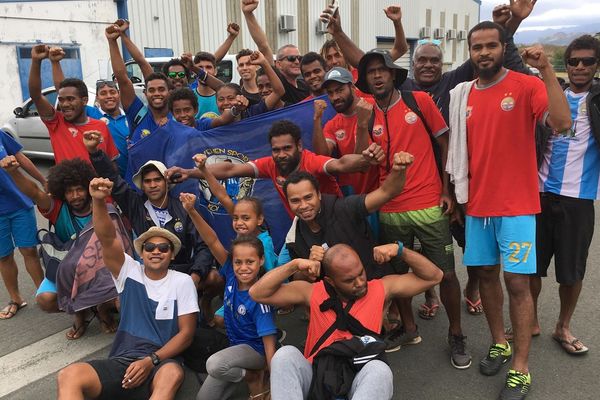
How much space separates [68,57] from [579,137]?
14.4m

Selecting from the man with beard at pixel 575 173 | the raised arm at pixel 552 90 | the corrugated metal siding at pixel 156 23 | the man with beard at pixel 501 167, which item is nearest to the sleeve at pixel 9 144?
the man with beard at pixel 501 167

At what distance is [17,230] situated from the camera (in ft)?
15.4

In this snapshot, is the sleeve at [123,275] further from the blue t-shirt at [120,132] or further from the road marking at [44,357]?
the blue t-shirt at [120,132]

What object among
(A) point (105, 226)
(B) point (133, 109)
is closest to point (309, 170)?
→ (A) point (105, 226)

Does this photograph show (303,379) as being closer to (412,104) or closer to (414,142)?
(414,142)

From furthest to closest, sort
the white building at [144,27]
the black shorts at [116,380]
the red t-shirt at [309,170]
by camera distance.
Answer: the white building at [144,27]
the red t-shirt at [309,170]
the black shorts at [116,380]

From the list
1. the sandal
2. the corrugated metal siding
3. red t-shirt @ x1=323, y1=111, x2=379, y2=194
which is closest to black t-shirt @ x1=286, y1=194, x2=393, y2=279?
red t-shirt @ x1=323, y1=111, x2=379, y2=194

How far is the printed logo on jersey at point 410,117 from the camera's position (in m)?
3.50

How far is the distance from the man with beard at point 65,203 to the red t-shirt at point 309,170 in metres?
1.43

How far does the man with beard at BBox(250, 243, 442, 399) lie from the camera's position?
Result: 2692 millimetres

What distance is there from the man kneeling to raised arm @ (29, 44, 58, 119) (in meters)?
1.80

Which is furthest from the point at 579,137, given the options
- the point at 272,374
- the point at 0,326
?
the point at 0,326

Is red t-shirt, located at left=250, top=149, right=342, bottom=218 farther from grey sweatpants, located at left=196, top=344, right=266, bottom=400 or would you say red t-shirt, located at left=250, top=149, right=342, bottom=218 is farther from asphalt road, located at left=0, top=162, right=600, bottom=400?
asphalt road, located at left=0, top=162, right=600, bottom=400

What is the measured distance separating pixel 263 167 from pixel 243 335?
4.13 feet
